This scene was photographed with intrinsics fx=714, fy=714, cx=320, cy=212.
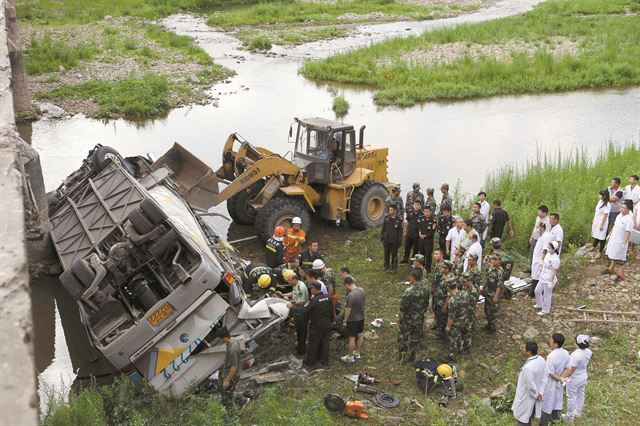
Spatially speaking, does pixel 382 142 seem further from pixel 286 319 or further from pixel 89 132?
pixel 286 319

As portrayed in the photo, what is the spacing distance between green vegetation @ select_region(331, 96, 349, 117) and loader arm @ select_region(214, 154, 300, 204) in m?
13.0

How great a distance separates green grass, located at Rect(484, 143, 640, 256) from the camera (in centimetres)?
1368

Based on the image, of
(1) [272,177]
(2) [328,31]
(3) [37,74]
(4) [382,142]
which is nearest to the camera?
(1) [272,177]

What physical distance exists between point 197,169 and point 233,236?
1.61 metres

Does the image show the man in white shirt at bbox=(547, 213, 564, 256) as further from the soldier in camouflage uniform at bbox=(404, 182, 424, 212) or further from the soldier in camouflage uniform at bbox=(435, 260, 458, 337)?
the soldier in camouflage uniform at bbox=(404, 182, 424, 212)

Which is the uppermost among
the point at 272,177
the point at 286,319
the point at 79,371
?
the point at 272,177

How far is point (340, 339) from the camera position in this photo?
34.1 ft

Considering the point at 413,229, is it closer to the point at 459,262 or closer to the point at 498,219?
the point at 498,219

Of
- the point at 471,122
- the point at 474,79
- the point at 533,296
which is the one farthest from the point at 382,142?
the point at 533,296

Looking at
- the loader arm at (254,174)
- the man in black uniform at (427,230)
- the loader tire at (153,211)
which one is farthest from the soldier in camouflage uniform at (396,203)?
the loader tire at (153,211)

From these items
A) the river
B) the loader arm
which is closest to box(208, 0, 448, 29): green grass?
the river

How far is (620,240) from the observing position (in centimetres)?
1165

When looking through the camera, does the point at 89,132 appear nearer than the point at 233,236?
No

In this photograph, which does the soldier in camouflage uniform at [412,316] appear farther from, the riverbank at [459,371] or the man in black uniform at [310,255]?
the man in black uniform at [310,255]
